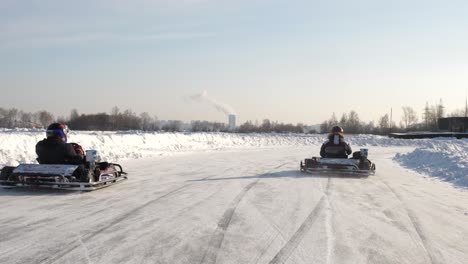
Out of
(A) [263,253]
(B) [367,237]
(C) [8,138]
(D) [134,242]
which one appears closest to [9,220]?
(D) [134,242]

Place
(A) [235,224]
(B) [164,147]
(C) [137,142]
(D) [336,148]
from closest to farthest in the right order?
1. (A) [235,224]
2. (D) [336,148]
3. (C) [137,142]
4. (B) [164,147]

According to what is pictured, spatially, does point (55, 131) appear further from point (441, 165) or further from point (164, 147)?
point (164, 147)

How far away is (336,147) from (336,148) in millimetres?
34

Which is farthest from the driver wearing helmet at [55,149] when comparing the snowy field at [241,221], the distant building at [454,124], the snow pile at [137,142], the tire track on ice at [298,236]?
the distant building at [454,124]

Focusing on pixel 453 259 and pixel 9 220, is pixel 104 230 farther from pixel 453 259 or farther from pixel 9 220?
pixel 453 259

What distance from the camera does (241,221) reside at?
639 centimetres

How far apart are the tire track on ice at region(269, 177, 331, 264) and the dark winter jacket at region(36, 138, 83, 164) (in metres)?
5.78

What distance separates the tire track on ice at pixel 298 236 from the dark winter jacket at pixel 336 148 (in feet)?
20.2

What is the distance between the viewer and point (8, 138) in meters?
17.4

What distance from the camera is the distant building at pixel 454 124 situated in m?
67.1

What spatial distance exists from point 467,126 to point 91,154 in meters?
71.9

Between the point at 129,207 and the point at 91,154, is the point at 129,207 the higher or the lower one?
the lower one

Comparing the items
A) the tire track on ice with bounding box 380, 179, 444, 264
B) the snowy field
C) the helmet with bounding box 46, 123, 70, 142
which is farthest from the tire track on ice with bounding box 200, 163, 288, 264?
the helmet with bounding box 46, 123, 70, 142

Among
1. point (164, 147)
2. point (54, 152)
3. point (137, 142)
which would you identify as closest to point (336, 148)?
point (54, 152)
